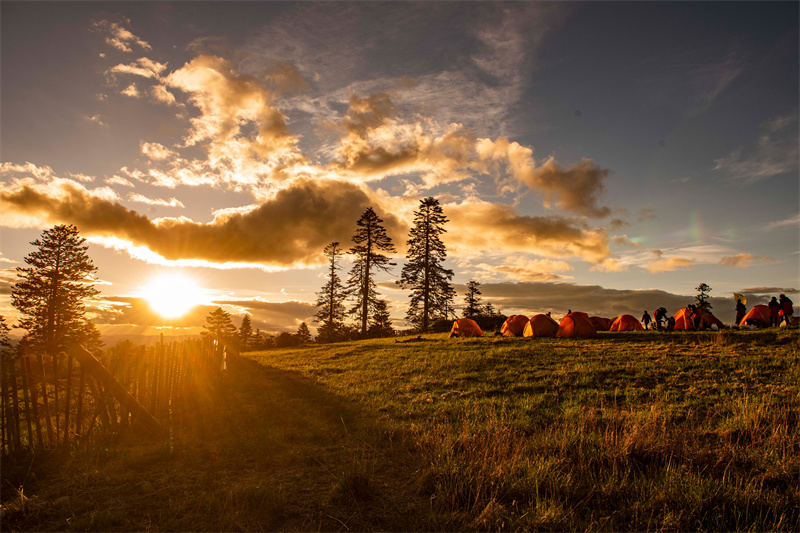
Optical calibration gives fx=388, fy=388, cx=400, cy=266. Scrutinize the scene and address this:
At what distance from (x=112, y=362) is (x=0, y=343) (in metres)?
32.5

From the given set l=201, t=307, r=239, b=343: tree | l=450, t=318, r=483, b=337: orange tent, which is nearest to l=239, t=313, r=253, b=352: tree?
l=201, t=307, r=239, b=343: tree

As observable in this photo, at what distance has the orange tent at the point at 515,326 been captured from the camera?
24797 mm

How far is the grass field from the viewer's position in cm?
432

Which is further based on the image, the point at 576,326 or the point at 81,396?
the point at 576,326

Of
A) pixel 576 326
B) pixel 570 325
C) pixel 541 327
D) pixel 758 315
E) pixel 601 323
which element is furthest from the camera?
pixel 601 323

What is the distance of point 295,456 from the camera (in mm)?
6270

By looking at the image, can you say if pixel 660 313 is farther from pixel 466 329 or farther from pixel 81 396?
pixel 81 396

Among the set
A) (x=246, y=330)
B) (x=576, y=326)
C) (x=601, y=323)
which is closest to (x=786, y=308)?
(x=601, y=323)

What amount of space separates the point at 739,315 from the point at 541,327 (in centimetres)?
1428

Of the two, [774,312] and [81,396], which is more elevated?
[774,312]

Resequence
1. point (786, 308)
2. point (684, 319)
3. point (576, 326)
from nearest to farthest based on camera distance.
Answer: point (786, 308)
point (576, 326)
point (684, 319)

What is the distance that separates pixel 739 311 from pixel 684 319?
188 inches

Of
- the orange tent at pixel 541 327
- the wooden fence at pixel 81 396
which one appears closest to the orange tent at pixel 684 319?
the orange tent at pixel 541 327

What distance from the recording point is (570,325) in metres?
22.3
